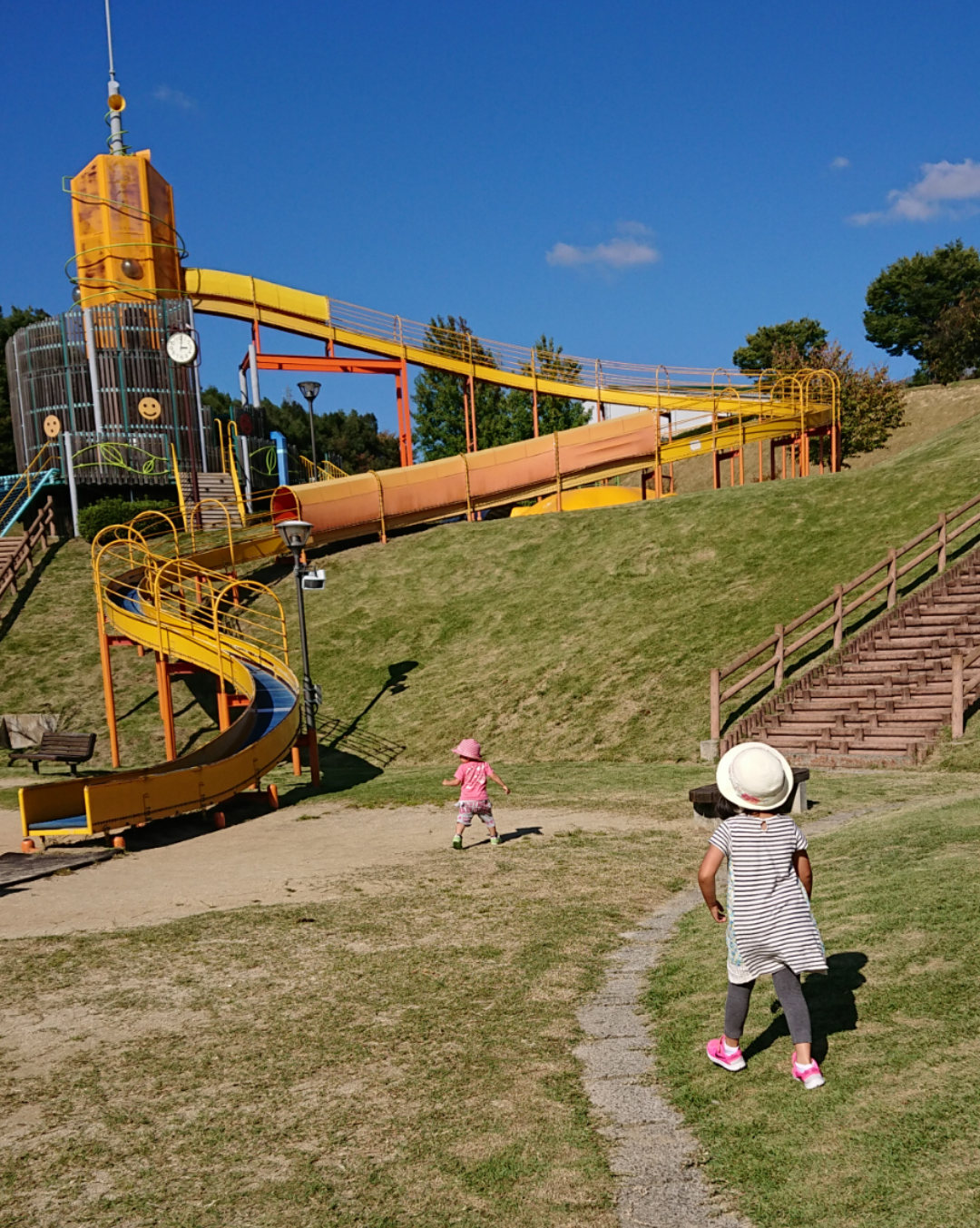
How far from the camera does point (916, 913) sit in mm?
7918

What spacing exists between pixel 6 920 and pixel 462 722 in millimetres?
12392

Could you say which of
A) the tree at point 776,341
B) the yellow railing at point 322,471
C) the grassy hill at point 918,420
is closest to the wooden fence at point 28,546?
the yellow railing at point 322,471

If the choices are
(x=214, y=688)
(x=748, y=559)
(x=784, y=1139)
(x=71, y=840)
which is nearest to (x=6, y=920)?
(x=71, y=840)

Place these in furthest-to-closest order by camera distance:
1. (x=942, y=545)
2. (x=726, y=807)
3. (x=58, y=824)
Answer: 1. (x=942, y=545)
2. (x=58, y=824)
3. (x=726, y=807)

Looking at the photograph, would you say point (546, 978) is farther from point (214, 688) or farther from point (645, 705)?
point (214, 688)

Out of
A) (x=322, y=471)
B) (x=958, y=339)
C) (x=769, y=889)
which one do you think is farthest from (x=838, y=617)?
(x=958, y=339)

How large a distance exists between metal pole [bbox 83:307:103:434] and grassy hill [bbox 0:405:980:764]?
369 inches

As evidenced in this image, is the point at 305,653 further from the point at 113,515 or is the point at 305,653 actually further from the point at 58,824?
the point at 113,515

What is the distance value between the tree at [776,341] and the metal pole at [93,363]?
56.2m

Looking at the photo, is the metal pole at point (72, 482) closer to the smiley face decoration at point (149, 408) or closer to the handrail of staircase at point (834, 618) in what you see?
A: the smiley face decoration at point (149, 408)

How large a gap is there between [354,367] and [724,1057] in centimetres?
3807

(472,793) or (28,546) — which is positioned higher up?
(28,546)

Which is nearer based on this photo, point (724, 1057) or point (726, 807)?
point (724, 1057)

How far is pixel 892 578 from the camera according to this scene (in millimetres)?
20125
